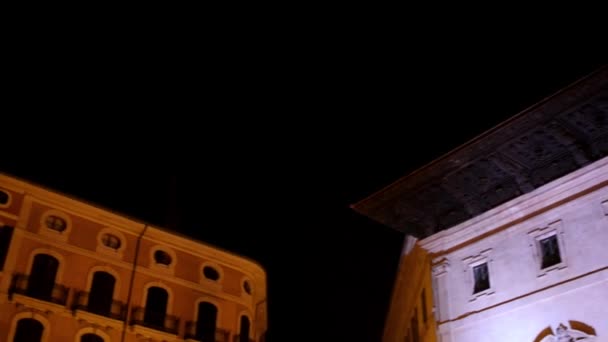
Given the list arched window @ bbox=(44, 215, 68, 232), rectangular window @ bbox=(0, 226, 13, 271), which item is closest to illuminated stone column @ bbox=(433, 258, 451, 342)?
arched window @ bbox=(44, 215, 68, 232)

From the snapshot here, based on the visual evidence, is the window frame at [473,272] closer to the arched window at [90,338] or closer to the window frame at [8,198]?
the arched window at [90,338]

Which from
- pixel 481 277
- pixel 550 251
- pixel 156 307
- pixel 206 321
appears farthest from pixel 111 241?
pixel 550 251

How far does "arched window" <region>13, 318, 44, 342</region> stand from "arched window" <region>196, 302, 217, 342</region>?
718 cm

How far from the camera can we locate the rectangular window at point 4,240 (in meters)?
28.2

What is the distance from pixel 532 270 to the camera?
72.3 ft

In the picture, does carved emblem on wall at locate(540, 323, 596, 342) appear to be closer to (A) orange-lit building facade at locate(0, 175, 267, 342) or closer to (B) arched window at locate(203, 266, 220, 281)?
(A) orange-lit building facade at locate(0, 175, 267, 342)

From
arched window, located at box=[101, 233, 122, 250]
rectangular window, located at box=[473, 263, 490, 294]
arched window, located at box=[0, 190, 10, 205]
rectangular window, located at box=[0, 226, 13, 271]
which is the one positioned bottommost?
rectangular window, located at box=[473, 263, 490, 294]

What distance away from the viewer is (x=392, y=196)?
25922mm

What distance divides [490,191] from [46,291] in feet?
59.0

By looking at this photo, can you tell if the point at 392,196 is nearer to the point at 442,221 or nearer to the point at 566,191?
the point at 442,221

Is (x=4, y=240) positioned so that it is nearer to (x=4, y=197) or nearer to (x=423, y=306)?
(x=4, y=197)

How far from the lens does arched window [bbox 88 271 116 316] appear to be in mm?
29750

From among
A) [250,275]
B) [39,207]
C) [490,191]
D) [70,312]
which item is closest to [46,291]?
[70,312]

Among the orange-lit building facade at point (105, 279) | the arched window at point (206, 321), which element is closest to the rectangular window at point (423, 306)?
the orange-lit building facade at point (105, 279)
